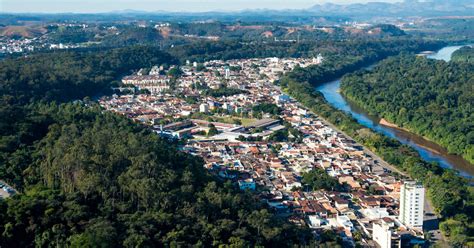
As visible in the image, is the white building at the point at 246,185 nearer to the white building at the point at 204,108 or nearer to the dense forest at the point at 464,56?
the white building at the point at 204,108

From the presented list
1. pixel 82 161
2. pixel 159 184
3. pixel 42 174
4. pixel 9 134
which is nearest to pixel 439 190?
pixel 159 184

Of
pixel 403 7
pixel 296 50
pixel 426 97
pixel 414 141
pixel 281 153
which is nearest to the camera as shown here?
pixel 281 153

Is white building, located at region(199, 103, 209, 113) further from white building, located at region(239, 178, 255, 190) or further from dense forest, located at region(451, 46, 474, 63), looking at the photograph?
dense forest, located at region(451, 46, 474, 63)

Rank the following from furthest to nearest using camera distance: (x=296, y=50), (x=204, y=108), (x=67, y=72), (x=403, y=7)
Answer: (x=403, y=7)
(x=296, y=50)
(x=67, y=72)
(x=204, y=108)

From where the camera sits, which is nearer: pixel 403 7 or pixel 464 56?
pixel 464 56

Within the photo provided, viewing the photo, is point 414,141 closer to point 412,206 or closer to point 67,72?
point 412,206

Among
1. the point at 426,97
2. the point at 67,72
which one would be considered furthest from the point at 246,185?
the point at 67,72

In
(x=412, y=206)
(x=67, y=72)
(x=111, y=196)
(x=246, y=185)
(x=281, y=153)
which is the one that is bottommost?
(x=281, y=153)

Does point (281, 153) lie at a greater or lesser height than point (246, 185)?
lesser
